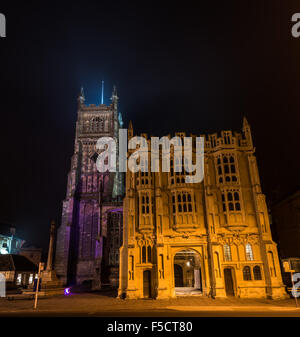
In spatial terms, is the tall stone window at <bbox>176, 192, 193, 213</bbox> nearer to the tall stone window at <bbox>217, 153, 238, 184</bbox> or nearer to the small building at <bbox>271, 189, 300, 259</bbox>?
the tall stone window at <bbox>217, 153, 238, 184</bbox>

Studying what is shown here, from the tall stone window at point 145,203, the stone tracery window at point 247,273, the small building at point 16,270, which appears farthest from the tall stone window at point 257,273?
the small building at point 16,270

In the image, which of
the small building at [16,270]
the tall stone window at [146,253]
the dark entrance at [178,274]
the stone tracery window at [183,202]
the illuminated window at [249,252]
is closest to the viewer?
the illuminated window at [249,252]

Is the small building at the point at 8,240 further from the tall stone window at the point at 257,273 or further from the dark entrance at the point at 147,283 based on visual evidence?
the tall stone window at the point at 257,273

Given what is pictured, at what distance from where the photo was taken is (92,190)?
6175 centimetres

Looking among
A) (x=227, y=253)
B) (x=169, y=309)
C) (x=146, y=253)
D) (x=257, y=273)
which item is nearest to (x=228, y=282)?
(x=227, y=253)

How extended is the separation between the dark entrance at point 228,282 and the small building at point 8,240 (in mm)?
58348

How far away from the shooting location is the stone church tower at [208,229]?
87.9 ft

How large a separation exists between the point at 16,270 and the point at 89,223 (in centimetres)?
1711

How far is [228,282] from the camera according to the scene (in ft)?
89.5

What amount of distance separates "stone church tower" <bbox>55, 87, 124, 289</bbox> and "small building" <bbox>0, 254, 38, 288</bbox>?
573 centimetres

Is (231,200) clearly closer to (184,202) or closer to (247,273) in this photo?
(184,202)
